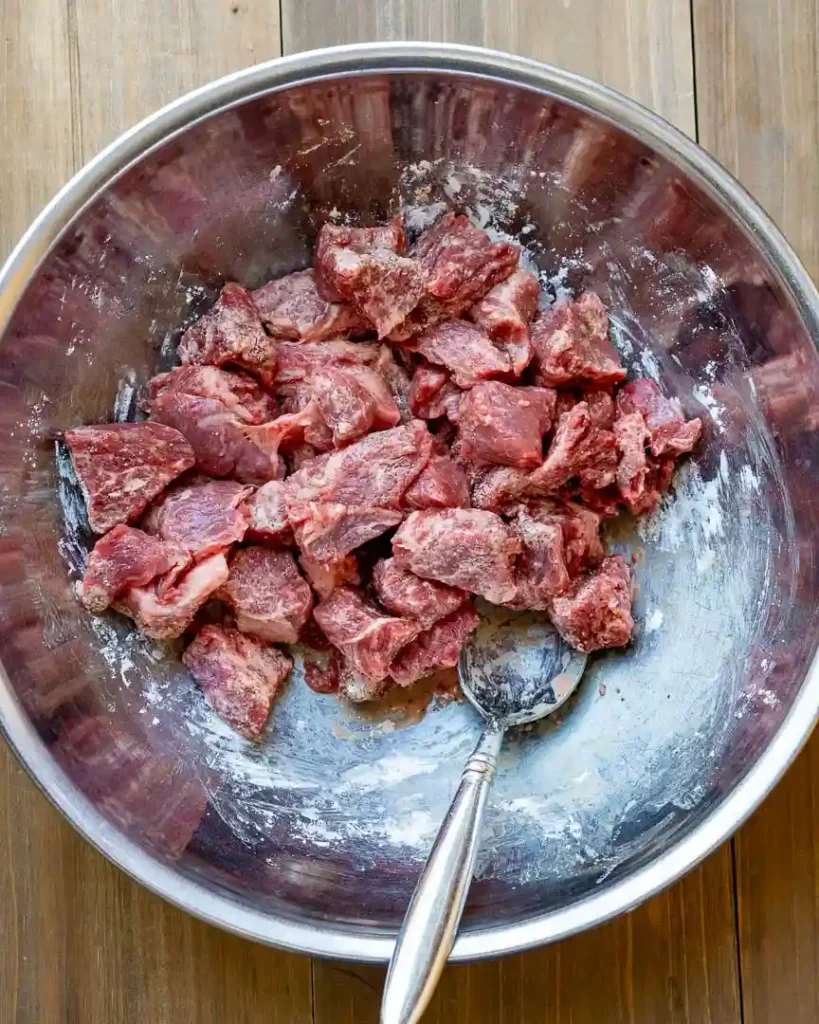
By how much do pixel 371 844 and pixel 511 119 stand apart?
69.5 inches

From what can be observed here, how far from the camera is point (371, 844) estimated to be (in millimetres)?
2262

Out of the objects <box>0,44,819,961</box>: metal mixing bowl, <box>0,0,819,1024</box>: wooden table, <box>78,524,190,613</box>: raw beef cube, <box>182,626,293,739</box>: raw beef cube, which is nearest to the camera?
<box>0,44,819,961</box>: metal mixing bowl

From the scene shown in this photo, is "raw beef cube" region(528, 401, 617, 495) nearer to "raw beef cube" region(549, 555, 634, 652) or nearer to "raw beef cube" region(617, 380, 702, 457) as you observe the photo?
"raw beef cube" region(617, 380, 702, 457)

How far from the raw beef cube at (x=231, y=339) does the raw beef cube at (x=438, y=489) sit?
0.48m

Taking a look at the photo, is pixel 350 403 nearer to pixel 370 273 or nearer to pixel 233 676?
pixel 370 273

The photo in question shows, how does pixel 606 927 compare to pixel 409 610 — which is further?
pixel 606 927

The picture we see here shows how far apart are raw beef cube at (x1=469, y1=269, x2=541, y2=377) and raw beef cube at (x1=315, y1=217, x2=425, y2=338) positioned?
0.57 ft

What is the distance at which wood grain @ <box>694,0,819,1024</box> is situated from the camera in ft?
7.98

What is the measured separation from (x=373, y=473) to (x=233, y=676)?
608 mm

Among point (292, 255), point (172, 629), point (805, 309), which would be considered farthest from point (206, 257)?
point (805, 309)

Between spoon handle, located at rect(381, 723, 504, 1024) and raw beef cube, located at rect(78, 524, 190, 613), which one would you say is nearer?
spoon handle, located at rect(381, 723, 504, 1024)

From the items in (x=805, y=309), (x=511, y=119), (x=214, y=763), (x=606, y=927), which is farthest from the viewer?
(x=606, y=927)

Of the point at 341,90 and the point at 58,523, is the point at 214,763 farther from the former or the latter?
the point at 341,90

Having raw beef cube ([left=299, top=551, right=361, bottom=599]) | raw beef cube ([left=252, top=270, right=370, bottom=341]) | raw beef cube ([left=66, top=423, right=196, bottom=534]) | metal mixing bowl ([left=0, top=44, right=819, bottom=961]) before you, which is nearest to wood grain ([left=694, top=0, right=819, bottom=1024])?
metal mixing bowl ([left=0, top=44, right=819, bottom=961])
